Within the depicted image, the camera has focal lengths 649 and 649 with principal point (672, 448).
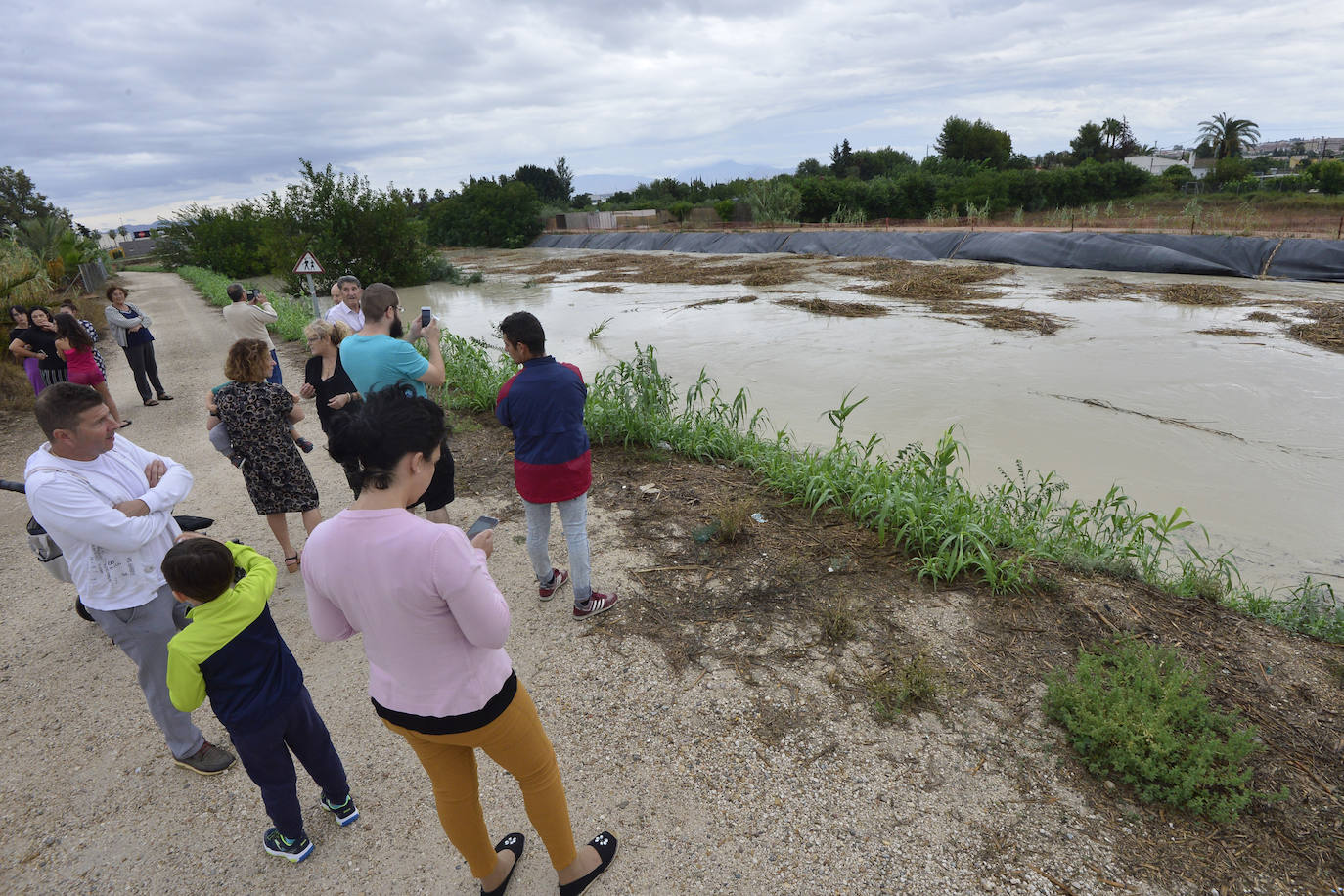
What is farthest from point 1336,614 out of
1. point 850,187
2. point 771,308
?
point 850,187

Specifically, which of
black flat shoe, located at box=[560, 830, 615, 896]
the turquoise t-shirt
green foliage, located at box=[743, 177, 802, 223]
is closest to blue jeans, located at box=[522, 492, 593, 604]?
the turquoise t-shirt

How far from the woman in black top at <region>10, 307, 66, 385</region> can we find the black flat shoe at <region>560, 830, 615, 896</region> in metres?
7.15

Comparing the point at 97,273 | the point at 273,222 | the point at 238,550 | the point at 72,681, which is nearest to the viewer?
the point at 238,550

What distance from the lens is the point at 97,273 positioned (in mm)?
26375

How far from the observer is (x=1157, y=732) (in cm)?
242

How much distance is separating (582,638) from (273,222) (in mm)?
22688

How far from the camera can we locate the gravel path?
2197 mm

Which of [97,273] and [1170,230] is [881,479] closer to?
[1170,230]

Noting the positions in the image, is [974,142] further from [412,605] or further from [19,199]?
[19,199]

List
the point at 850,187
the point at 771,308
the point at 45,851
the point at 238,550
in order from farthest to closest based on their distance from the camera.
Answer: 1. the point at 850,187
2. the point at 771,308
3. the point at 45,851
4. the point at 238,550

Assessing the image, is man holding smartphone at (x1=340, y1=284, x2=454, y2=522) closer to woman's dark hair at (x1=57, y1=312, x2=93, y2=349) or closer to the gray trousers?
the gray trousers

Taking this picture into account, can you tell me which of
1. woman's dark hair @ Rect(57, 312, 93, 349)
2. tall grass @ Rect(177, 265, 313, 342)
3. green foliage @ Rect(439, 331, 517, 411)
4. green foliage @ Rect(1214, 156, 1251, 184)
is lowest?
green foliage @ Rect(439, 331, 517, 411)

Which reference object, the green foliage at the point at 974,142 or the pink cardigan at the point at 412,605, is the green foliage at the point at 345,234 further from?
the green foliage at the point at 974,142

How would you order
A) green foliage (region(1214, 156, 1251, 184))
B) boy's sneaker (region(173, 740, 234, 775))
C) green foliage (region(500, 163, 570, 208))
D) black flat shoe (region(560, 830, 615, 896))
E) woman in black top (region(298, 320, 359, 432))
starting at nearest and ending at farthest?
black flat shoe (region(560, 830, 615, 896)), boy's sneaker (region(173, 740, 234, 775)), woman in black top (region(298, 320, 359, 432)), green foliage (region(1214, 156, 1251, 184)), green foliage (region(500, 163, 570, 208))
